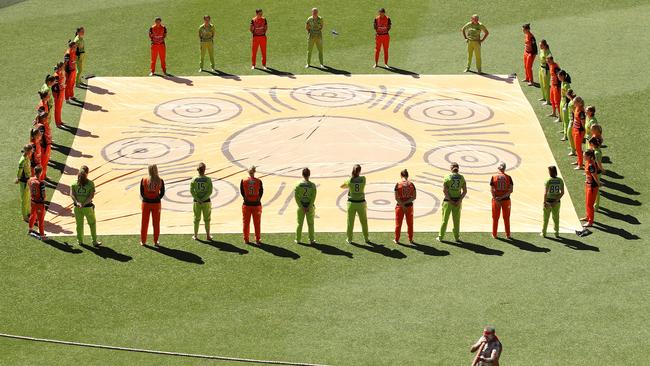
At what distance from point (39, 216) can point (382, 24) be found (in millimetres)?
14944

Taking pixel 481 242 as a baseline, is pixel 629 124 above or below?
above

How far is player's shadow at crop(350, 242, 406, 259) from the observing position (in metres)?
26.5

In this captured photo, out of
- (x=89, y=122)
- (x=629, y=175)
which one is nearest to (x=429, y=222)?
(x=629, y=175)

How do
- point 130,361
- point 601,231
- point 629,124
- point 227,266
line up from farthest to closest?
point 629,124
point 601,231
point 227,266
point 130,361

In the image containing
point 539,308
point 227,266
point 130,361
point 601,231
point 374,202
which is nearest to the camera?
point 130,361

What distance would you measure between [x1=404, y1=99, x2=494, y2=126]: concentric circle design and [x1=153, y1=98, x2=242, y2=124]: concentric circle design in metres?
5.10

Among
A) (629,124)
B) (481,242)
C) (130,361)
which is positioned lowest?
(130,361)

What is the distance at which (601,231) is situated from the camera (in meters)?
27.7

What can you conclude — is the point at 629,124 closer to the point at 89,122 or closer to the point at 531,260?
the point at 531,260

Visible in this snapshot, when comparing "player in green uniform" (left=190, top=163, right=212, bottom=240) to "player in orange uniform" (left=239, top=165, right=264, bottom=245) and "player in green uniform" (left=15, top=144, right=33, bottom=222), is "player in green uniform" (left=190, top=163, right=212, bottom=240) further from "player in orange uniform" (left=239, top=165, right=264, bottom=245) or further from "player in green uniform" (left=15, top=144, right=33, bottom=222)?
"player in green uniform" (left=15, top=144, right=33, bottom=222)

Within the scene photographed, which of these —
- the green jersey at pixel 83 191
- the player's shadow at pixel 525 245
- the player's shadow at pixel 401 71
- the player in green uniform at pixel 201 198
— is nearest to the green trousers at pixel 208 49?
the player's shadow at pixel 401 71

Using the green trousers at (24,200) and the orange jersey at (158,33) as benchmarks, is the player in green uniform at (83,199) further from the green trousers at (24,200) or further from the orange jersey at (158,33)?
the orange jersey at (158,33)

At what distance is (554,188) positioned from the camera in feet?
88.6

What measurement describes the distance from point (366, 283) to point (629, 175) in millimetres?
9171
